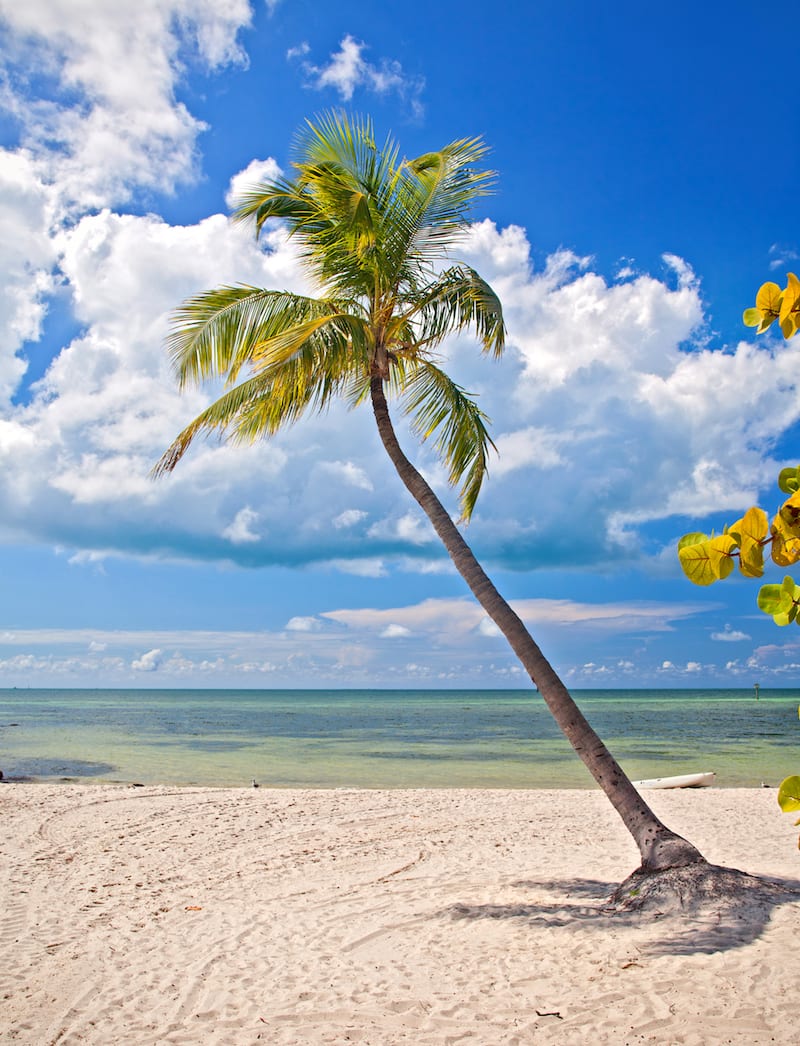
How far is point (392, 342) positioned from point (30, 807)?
952 centimetres

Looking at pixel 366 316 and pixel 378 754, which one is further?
pixel 378 754

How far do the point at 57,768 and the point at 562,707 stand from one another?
61.7 feet

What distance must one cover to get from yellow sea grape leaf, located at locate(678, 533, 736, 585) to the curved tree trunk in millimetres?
5228

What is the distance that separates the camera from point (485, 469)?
8.52m

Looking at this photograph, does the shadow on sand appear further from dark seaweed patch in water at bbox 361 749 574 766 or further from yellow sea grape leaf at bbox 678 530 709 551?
dark seaweed patch in water at bbox 361 749 574 766

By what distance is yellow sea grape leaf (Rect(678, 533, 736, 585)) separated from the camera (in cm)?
119

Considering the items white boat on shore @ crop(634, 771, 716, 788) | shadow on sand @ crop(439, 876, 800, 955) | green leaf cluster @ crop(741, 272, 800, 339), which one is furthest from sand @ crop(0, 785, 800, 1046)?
white boat on shore @ crop(634, 771, 716, 788)

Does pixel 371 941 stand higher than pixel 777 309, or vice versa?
pixel 777 309

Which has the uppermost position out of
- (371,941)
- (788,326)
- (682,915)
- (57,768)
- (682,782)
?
(788,326)

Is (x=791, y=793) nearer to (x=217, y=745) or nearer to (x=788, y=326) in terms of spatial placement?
(x=788, y=326)

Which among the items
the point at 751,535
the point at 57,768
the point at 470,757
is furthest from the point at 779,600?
the point at 470,757

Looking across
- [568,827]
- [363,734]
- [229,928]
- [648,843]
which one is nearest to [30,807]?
[229,928]

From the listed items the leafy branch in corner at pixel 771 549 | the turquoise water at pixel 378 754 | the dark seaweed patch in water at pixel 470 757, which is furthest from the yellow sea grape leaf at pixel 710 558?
the dark seaweed patch in water at pixel 470 757

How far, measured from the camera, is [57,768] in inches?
831
